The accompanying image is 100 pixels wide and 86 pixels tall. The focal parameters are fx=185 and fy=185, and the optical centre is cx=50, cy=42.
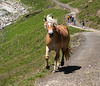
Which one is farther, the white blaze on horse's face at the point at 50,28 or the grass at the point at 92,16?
the grass at the point at 92,16

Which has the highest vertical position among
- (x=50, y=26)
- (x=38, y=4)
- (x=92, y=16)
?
(x=38, y=4)

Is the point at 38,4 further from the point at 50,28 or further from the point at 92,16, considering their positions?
the point at 50,28

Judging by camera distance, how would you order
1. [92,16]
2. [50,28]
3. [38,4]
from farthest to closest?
[38,4]
[92,16]
[50,28]

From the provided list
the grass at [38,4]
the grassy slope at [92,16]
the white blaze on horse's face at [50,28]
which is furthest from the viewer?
the grass at [38,4]

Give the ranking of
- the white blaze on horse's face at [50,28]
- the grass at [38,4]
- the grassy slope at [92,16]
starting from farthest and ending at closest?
the grass at [38,4]
the grassy slope at [92,16]
the white blaze on horse's face at [50,28]

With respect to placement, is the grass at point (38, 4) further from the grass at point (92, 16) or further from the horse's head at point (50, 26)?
the horse's head at point (50, 26)

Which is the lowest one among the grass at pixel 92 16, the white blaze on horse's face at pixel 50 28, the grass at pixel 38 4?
the white blaze on horse's face at pixel 50 28

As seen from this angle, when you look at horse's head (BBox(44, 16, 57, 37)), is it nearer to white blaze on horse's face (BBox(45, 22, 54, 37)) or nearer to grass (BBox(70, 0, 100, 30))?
white blaze on horse's face (BBox(45, 22, 54, 37))

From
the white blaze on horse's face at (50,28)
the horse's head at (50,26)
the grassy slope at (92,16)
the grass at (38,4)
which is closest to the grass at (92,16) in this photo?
the grassy slope at (92,16)

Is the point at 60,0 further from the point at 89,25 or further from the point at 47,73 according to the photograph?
the point at 47,73

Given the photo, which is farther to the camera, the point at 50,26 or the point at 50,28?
the point at 50,26

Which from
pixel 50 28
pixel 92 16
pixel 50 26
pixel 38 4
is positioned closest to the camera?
pixel 50 28

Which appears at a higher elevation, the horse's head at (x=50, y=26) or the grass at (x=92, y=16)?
the grass at (x=92, y=16)

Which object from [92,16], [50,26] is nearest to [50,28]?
[50,26]
